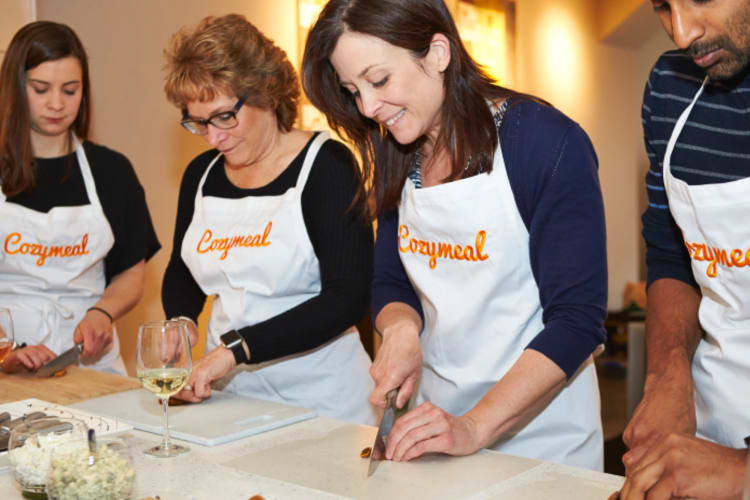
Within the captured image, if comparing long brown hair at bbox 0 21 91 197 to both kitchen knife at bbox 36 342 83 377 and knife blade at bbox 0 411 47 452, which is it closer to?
kitchen knife at bbox 36 342 83 377

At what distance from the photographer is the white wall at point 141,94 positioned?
2.98m

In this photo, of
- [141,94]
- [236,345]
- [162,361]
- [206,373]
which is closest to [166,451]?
[162,361]

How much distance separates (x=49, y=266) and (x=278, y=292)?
2.51ft

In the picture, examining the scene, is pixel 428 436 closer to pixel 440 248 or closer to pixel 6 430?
pixel 440 248

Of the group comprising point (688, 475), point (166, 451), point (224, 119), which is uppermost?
point (224, 119)

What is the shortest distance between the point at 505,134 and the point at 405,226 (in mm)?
289

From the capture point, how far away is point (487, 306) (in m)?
1.53

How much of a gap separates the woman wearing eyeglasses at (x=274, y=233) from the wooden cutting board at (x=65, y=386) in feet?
0.80

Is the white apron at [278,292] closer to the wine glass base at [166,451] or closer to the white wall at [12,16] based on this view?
the wine glass base at [166,451]

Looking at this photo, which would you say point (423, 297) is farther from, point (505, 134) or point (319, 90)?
point (319, 90)

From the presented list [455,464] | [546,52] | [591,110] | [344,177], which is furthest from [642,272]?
[455,464]

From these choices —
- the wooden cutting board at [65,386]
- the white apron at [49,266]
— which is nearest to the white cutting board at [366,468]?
the wooden cutting board at [65,386]

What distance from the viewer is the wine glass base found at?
1.31 m

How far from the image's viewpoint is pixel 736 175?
1297 millimetres
